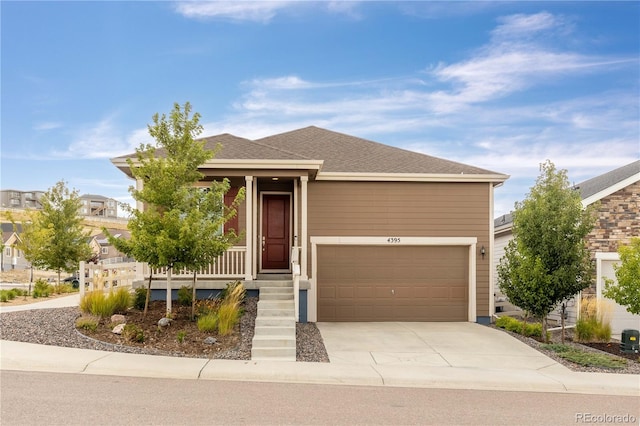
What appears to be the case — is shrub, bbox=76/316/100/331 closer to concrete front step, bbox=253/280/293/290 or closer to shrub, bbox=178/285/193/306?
shrub, bbox=178/285/193/306

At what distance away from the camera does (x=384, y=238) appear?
13.9 metres

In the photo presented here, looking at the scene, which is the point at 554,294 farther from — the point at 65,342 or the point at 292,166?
the point at 65,342

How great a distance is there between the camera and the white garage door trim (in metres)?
13.6

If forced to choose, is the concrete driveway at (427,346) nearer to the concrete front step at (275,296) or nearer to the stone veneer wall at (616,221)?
the concrete front step at (275,296)

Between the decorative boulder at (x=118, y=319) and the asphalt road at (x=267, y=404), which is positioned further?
the decorative boulder at (x=118, y=319)

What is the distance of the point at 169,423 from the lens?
5.32m

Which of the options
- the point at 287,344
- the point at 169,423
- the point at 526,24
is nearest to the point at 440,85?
the point at 526,24

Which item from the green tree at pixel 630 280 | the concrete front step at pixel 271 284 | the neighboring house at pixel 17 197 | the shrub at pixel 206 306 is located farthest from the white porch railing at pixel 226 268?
the neighboring house at pixel 17 197

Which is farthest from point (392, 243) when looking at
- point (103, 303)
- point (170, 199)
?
point (103, 303)

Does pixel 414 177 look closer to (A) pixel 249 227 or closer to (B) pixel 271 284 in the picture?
(A) pixel 249 227

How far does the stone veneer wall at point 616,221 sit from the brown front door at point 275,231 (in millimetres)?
8955

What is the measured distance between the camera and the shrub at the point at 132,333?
9427 mm

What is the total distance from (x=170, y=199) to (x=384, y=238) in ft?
20.7

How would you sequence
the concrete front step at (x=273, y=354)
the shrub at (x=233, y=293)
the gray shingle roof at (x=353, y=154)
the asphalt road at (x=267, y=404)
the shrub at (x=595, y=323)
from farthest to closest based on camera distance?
the gray shingle roof at (x=353, y=154), the shrub at (x=595, y=323), the shrub at (x=233, y=293), the concrete front step at (x=273, y=354), the asphalt road at (x=267, y=404)
